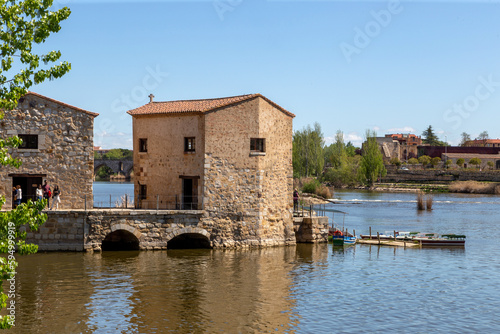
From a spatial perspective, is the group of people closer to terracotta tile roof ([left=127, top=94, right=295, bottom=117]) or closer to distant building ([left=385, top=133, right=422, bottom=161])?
terracotta tile roof ([left=127, top=94, right=295, bottom=117])

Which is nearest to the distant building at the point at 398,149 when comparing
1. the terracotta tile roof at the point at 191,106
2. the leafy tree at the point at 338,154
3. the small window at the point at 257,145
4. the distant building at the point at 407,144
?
the distant building at the point at 407,144

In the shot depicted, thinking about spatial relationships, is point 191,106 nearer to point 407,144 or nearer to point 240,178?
point 240,178

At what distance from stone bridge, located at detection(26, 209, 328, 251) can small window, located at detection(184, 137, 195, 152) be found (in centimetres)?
397

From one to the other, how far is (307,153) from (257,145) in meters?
64.6

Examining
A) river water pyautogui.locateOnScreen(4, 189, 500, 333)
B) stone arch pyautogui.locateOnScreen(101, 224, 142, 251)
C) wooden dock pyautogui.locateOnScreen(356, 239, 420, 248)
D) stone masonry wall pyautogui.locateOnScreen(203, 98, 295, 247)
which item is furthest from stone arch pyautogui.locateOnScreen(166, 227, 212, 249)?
wooden dock pyautogui.locateOnScreen(356, 239, 420, 248)

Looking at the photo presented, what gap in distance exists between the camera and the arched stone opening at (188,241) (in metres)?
35.2

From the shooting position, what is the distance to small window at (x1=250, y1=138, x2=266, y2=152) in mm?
34844

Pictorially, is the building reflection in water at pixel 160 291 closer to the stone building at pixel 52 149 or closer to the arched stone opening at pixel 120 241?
the arched stone opening at pixel 120 241

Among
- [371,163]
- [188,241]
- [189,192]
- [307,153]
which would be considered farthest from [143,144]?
[371,163]

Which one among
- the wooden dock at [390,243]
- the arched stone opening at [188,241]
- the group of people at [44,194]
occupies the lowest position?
the wooden dock at [390,243]

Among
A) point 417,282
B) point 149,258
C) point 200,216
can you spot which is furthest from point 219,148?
point 417,282

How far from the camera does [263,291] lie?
86.8 feet

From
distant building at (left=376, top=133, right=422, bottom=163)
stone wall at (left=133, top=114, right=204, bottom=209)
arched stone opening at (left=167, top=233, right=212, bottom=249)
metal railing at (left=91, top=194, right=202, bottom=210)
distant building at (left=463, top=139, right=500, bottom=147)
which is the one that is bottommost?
arched stone opening at (left=167, top=233, right=212, bottom=249)

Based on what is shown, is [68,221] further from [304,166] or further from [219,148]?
[304,166]
